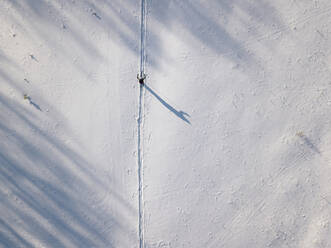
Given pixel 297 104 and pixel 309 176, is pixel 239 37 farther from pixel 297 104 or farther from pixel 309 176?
pixel 309 176

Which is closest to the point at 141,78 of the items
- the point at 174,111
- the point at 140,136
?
the point at 174,111

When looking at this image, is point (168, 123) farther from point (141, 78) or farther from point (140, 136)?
point (141, 78)

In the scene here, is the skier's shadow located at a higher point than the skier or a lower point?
lower

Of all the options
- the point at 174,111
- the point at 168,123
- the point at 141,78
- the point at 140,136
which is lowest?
the point at 140,136

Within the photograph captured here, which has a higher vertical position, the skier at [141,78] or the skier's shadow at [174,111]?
the skier at [141,78]

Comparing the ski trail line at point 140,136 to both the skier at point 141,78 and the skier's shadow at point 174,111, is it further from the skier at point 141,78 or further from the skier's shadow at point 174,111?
the skier's shadow at point 174,111

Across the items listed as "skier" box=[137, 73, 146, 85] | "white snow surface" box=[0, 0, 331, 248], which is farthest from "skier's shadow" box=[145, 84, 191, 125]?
"skier" box=[137, 73, 146, 85]

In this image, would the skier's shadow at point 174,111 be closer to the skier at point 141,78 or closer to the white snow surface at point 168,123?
the white snow surface at point 168,123

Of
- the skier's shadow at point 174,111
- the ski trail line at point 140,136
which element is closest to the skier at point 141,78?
the ski trail line at point 140,136

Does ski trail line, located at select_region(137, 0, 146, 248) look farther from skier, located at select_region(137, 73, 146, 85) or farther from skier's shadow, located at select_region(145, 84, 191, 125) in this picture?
skier's shadow, located at select_region(145, 84, 191, 125)
